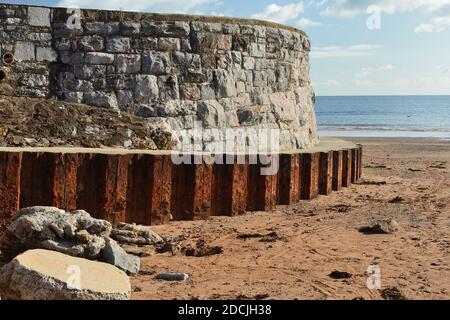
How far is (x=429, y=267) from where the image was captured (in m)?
5.33

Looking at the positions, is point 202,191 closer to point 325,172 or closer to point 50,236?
point 50,236

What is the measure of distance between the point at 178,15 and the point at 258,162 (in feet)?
9.13

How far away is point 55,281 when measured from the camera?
3.81 metres

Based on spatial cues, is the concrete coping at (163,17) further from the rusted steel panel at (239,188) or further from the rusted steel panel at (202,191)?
the rusted steel panel at (202,191)

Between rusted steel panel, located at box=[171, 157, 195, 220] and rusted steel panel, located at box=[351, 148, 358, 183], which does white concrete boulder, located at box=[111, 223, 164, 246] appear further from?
rusted steel panel, located at box=[351, 148, 358, 183]

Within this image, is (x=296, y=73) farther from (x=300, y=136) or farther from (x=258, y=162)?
(x=258, y=162)

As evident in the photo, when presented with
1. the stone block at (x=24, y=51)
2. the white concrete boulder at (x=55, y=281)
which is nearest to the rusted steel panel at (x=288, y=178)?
the stone block at (x=24, y=51)

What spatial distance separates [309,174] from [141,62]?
2.79 m

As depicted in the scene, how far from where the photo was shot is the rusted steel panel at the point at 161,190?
662 centimetres

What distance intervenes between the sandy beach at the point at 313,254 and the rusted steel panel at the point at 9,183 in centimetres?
127

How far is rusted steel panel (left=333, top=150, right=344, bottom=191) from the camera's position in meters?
9.62

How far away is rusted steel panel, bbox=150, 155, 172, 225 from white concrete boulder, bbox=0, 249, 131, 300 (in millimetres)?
2327

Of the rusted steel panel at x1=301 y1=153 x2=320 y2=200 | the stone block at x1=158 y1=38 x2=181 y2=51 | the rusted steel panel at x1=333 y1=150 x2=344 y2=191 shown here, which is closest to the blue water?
the rusted steel panel at x1=333 y1=150 x2=344 y2=191
